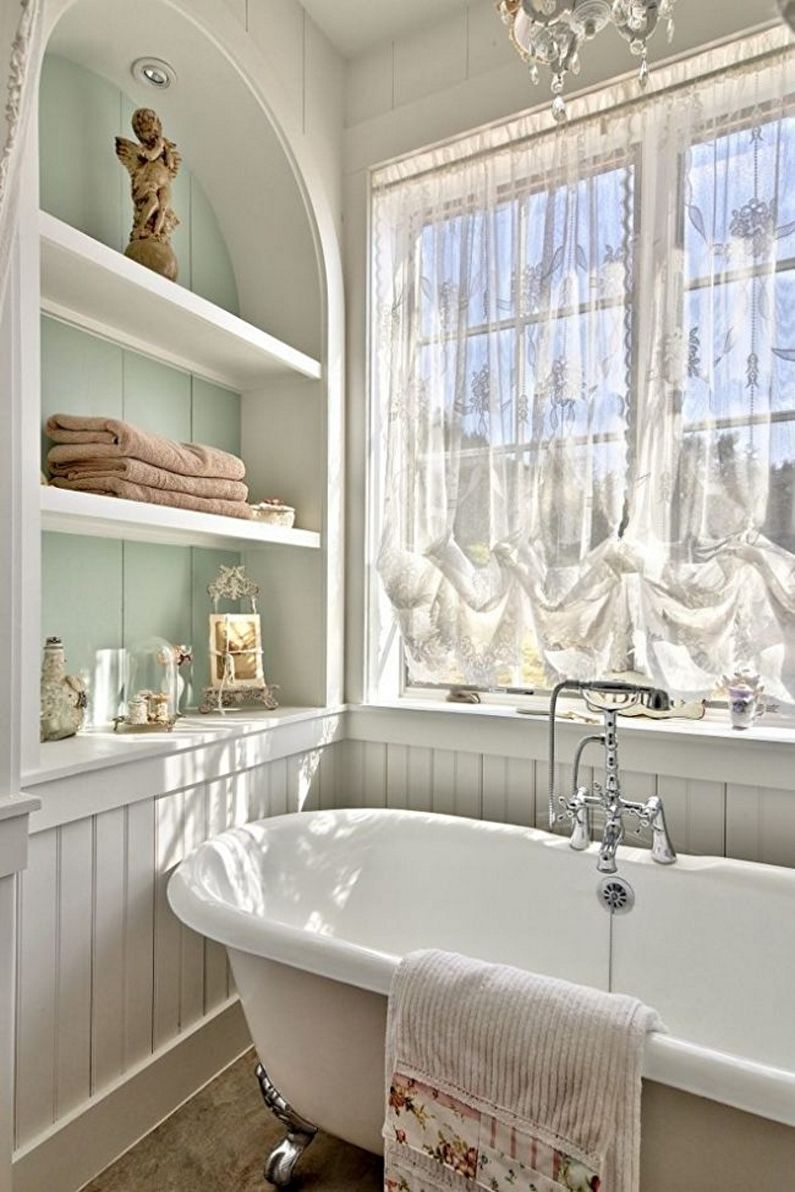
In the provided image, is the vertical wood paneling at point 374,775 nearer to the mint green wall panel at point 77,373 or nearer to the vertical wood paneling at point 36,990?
the vertical wood paneling at point 36,990

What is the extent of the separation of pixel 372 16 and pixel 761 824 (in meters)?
2.38

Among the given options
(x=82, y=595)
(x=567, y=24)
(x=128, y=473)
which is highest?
(x=567, y=24)

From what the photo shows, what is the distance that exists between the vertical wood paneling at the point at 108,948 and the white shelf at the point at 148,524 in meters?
0.62

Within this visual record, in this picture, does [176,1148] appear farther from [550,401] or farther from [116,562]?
[550,401]

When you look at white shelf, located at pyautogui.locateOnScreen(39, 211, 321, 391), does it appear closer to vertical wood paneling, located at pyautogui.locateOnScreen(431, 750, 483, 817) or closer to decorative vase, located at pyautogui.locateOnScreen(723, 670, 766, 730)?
vertical wood paneling, located at pyautogui.locateOnScreen(431, 750, 483, 817)

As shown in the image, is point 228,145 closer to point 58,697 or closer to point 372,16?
point 372,16

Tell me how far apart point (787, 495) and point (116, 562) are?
63.6 inches

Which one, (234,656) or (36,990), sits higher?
(234,656)

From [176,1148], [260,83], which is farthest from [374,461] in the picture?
[176,1148]

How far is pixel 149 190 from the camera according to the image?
5.67 feet

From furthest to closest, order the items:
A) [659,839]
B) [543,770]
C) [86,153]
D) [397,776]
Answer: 1. [397,776]
2. [543,770]
3. [86,153]
4. [659,839]

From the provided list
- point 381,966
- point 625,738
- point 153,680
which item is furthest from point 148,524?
point 625,738

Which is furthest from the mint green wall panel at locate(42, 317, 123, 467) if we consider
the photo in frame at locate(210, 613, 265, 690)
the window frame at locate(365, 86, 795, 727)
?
the window frame at locate(365, 86, 795, 727)

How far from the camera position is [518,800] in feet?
6.24
